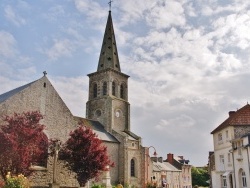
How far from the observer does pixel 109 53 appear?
4803cm

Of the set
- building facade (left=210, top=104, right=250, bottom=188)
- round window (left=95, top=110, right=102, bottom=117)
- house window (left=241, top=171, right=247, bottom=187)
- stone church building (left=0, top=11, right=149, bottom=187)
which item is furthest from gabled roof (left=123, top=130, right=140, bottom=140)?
house window (left=241, top=171, right=247, bottom=187)

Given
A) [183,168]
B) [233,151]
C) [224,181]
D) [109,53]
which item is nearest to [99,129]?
[109,53]

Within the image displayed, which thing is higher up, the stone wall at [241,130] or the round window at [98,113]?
the round window at [98,113]

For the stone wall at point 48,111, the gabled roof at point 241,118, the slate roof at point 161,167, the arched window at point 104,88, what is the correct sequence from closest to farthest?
the stone wall at point 48,111 → the gabled roof at point 241,118 → the arched window at point 104,88 → the slate roof at point 161,167

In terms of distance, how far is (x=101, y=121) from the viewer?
44.2 meters

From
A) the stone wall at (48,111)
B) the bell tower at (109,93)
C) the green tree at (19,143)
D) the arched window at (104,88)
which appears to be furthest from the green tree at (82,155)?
the arched window at (104,88)

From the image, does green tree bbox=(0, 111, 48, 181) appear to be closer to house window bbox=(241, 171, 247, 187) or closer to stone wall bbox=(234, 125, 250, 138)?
house window bbox=(241, 171, 247, 187)

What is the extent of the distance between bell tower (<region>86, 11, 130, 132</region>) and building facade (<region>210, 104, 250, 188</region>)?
14204 mm

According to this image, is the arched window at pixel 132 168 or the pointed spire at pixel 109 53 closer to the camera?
the arched window at pixel 132 168

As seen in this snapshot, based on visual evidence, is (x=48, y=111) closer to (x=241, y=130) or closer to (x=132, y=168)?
(x=241, y=130)

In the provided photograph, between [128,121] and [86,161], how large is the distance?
21.7 metres

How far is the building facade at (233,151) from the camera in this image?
2867 centimetres

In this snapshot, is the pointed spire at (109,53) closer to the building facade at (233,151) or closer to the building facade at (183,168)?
the building facade at (233,151)

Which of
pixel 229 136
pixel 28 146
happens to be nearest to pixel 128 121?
pixel 229 136
